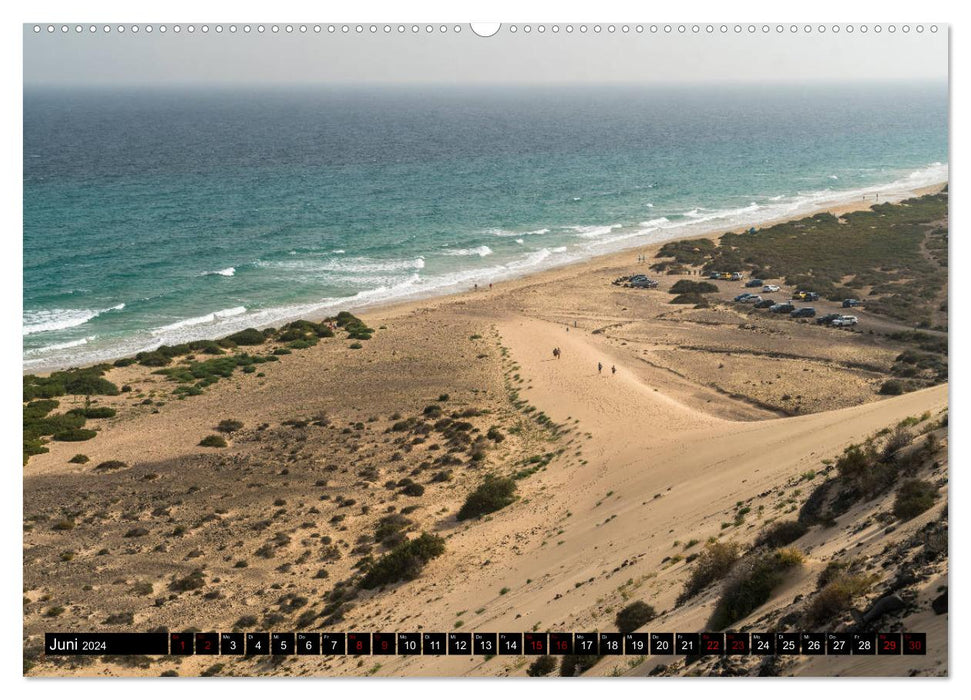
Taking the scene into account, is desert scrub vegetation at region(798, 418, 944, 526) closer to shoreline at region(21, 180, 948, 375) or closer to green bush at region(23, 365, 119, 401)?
green bush at region(23, 365, 119, 401)

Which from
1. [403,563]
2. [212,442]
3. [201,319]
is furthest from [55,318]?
[403,563]

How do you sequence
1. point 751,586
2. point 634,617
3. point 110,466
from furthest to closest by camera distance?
point 110,466 → point 634,617 → point 751,586

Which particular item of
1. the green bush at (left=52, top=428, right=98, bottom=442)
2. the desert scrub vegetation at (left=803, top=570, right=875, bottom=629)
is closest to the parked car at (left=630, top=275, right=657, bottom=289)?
the green bush at (left=52, top=428, right=98, bottom=442)

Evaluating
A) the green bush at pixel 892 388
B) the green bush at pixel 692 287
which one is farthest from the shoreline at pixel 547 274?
the green bush at pixel 892 388

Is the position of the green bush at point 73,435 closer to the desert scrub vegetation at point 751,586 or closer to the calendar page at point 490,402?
the calendar page at point 490,402

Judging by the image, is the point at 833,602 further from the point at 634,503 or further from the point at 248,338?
the point at 248,338

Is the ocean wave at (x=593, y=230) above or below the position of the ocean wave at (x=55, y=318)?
above

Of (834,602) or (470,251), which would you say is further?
(470,251)
